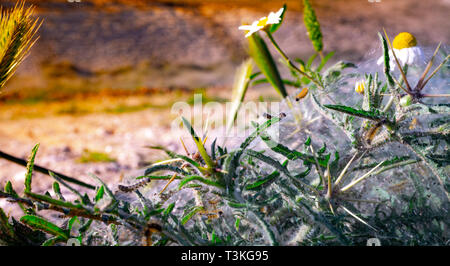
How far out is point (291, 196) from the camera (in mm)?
591

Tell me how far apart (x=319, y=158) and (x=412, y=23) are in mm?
2081

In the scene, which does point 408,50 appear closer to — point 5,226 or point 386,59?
point 386,59

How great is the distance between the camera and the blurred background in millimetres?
1666

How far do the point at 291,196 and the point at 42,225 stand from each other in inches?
14.0

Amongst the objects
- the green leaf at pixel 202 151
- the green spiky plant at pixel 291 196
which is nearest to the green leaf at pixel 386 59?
the green spiky plant at pixel 291 196

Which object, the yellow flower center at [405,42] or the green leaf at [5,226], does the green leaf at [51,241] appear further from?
the yellow flower center at [405,42]

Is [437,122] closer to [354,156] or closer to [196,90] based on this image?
[354,156]

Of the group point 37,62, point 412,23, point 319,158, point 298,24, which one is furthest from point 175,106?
point 412,23

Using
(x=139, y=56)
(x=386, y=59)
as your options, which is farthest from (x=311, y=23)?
(x=139, y=56)

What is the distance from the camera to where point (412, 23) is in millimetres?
2359

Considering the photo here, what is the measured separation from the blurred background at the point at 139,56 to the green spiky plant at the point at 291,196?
82 cm

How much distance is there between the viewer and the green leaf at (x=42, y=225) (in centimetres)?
55

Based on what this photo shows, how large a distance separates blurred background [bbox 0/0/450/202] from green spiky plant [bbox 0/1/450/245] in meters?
0.82
